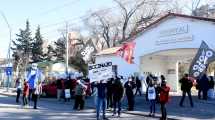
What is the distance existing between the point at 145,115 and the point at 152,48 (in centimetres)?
1368

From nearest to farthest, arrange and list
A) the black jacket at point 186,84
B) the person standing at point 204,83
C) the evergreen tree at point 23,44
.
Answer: the black jacket at point 186,84 → the person standing at point 204,83 → the evergreen tree at point 23,44

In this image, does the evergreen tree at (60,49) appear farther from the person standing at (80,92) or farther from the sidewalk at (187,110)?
the person standing at (80,92)

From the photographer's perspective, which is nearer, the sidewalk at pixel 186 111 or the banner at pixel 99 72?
the banner at pixel 99 72

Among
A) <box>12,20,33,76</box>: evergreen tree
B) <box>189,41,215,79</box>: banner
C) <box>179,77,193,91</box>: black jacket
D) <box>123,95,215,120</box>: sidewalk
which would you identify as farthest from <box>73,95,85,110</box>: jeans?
<box>12,20,33,76</box>: evergreen tree

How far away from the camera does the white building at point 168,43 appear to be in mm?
30484

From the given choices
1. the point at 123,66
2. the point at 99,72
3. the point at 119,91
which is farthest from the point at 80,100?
the point at 123,66

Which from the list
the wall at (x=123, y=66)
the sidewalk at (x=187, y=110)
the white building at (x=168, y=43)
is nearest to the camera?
the sidewalk at (x=187, y=110)

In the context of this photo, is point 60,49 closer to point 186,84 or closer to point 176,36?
point 176,36

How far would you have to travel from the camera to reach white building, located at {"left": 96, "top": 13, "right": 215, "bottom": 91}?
30.5m

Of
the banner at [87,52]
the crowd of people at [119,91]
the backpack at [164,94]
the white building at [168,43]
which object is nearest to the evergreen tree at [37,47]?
the banner at [87,52]

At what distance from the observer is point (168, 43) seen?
3306 centimetres

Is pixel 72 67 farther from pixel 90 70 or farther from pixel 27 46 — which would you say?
pixel 90 70

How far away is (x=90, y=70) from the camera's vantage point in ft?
67.7

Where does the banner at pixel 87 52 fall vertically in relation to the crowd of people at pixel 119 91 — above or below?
above
